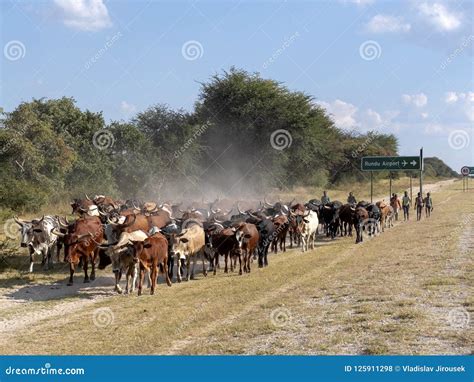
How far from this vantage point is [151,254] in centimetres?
1432

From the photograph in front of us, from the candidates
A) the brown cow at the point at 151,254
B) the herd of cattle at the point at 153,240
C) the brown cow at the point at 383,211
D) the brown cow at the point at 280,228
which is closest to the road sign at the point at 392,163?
the brown cow at the point at 383,211

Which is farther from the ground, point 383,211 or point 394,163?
point 394,163

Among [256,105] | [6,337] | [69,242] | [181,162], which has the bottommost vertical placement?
[6,337]

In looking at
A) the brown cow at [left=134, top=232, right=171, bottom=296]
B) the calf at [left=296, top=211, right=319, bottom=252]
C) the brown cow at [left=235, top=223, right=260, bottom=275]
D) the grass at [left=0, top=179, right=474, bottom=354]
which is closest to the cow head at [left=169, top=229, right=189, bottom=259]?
the grass at [left=0, top=179, right=474, bottom=354]

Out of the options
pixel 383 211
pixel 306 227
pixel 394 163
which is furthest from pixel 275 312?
pixel 394 163

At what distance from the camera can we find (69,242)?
16.1 meters

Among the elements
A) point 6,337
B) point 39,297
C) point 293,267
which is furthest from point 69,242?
point 293,267

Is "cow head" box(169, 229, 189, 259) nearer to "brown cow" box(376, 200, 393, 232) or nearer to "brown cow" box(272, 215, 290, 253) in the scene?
"brown cow" box(272, 215, 290, 253)

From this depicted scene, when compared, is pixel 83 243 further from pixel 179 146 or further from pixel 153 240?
pixel 179 146

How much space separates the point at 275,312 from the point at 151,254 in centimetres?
402

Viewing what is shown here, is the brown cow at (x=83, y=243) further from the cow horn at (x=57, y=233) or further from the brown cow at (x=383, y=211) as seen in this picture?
the brown cow at (x=383, y=211)

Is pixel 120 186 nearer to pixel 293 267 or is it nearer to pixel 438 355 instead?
pixel 293 267

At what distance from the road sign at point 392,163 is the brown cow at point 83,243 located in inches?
968

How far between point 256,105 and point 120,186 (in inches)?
563
